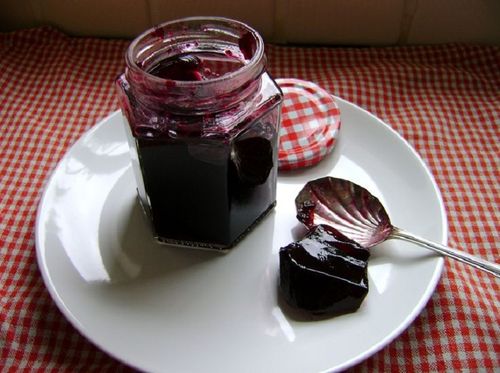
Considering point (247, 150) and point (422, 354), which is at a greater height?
point (247, 150)

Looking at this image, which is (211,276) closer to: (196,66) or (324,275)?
(324,275)

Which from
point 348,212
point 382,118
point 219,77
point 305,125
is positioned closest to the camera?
point 219,77

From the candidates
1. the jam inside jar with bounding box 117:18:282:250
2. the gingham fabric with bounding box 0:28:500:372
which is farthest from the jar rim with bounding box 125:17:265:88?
the gingham fabric with bounding box 0:28:500:372

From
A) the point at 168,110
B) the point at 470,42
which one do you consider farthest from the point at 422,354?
the point at 470,42

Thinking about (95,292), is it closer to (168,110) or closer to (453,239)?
(168,110)

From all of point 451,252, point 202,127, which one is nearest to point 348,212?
point 451,252

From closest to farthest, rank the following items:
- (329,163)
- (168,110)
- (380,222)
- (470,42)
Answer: (168,110)
(380,222)
(329,163)
(470,42)
